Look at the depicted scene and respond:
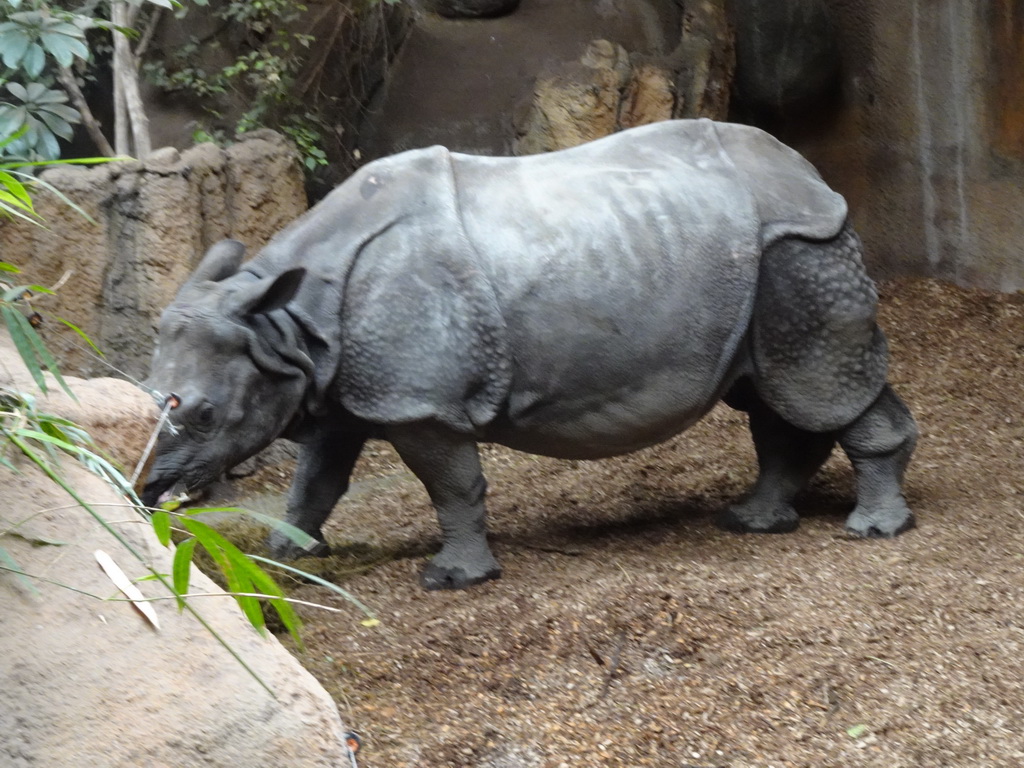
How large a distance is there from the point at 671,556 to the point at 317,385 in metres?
1.48

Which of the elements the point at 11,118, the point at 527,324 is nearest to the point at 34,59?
the point at 11,118

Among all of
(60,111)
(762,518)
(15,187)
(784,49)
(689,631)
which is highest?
(15,187)

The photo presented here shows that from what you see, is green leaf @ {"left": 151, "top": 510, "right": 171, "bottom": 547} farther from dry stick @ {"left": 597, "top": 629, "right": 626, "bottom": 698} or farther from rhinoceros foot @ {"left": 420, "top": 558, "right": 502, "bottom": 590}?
rhinoceros foot @ {"left": 420, "top": 558, "right": 502, "bottom": 590}

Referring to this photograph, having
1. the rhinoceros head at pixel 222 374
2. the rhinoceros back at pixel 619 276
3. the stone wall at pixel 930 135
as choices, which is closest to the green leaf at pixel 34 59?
the rhinoceros head at pixel 222 374

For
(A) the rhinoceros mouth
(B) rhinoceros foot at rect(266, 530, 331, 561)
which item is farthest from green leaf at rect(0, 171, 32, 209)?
(B) rhinoceros foot at rect(266, 530, 331, 561)

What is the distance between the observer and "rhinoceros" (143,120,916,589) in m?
4.34

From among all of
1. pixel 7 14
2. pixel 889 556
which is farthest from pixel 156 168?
pixel 889 556

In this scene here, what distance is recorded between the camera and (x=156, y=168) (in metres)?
6.11

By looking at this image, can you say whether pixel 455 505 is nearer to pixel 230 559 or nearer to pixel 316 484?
pixel 316 484

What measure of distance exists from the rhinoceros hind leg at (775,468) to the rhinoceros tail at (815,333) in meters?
0.29

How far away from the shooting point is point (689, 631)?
3969 millimetres

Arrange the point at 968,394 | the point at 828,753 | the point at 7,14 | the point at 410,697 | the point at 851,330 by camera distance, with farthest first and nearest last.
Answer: the point at 968,394 < the point at 7,14 < the point at 851,330 < the point at 410,697 < the point at 828,753

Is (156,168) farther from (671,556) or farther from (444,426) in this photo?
(671,556)

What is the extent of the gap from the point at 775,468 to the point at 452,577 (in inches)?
56.6
